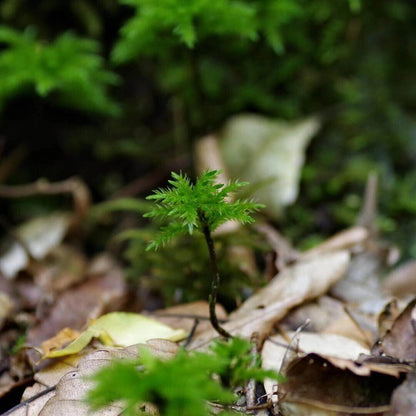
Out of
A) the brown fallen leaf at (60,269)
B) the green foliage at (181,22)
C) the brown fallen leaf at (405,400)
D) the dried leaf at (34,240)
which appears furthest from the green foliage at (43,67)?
the brown fallen leaf at (405,400)

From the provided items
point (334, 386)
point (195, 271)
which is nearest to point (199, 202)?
point (334, 386)

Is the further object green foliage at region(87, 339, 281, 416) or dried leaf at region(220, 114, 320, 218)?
dried leaf at region(220, 114, 320, 218)

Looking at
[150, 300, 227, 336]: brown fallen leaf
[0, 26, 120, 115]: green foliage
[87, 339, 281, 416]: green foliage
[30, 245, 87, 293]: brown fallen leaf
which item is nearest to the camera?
[87, 339, 281, 416]: green foliage

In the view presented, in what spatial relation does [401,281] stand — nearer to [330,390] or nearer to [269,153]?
[330,390]

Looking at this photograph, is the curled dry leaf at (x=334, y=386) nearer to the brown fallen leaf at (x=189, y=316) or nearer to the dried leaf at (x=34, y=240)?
the brown fallen leaf at (x=189, y=316)

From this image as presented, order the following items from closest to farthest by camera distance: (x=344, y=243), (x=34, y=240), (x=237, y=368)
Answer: (x=237, y=368) → (x=344, y=243) → (x=34, y=240)

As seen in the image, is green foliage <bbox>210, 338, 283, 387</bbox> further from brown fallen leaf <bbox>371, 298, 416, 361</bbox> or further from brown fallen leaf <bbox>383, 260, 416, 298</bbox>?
brown fallen leaf <bbox>383, 260, 416, 298</bbox>

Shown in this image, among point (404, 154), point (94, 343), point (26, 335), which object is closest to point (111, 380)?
point (94, 343)

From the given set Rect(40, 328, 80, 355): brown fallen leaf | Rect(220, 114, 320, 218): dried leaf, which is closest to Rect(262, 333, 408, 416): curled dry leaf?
Rect(40, 328, 80, 355): brown fallen leaf
